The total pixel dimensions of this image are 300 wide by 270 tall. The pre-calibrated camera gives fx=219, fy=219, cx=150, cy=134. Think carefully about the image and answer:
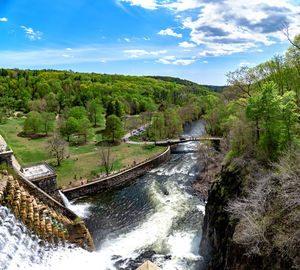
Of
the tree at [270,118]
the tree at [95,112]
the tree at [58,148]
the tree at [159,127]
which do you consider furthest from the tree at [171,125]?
Result: the tree at [270,118]

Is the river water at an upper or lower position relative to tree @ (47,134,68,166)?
lower

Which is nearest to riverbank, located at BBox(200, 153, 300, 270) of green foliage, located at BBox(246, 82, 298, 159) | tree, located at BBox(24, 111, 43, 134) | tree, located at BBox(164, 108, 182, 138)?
green foliage, located at BBox(246, 82, 298, 159)

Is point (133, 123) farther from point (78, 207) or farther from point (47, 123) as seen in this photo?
point (78, 207)

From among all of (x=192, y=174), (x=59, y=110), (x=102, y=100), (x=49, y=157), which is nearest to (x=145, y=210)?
(x=192, y=174)

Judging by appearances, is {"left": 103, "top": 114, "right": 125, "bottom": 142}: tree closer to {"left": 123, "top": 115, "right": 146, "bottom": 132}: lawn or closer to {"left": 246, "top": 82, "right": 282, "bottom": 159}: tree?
{"left": 123, "top": 115, "right": 146, "bottom": 132}: lawn

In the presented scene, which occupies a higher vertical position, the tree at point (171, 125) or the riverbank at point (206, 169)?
the tree at point (171, 125)

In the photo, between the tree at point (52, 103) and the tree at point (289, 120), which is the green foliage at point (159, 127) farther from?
the tree at point (52, 103)

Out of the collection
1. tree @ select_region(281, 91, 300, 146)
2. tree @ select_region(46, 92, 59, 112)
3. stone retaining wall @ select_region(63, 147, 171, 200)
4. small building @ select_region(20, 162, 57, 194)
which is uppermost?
tree @ select_region(46, 92, 59, 112)
